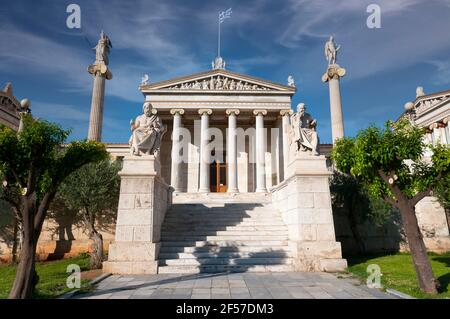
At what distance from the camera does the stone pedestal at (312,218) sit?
10.0m

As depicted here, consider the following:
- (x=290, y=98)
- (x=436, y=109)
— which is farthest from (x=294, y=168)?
(x=436, y=109)

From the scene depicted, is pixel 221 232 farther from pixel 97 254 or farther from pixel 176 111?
pixel 176 111

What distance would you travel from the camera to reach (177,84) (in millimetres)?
29719

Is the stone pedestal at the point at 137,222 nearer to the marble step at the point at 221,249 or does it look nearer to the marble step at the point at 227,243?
the marble step at the point at 221,249

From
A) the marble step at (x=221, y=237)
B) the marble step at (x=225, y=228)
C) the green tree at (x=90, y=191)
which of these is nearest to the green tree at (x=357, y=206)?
the marble step at (x=225, y=228)

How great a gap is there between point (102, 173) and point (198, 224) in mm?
7032

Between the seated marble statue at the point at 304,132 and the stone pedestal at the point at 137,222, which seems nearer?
the stone pedestal at the point at 137,222

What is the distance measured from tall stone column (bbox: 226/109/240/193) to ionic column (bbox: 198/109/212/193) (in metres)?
2.01

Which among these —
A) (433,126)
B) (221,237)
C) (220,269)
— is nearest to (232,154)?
(221,237)

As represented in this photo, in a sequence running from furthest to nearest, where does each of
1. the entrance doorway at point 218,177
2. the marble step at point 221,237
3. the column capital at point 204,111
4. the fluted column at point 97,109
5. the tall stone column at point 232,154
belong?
the entrance doorway at point 218,177, the column capital at point 204,111, the fluted column at point 97,109, the tall stone column at point 232,154, the marble step at point 221,237

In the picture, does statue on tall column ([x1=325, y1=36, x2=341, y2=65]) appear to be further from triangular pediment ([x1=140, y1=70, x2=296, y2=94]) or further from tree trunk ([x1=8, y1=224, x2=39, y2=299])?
tree trunk ([x1=8, y1=224, x2=39, y2=299])

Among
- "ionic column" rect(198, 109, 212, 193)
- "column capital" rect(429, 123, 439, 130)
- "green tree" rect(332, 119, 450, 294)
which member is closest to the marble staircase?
"green tree" rect(332, 119, 450, 294)

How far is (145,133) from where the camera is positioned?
1135 cm
